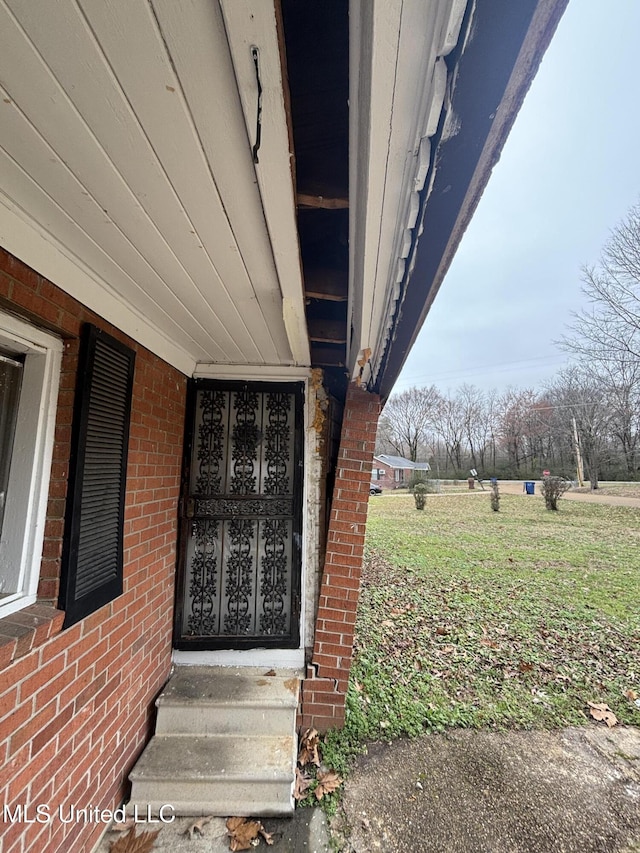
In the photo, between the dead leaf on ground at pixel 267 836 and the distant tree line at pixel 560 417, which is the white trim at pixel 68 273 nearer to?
the dead leaf on ground at pixel 267 836

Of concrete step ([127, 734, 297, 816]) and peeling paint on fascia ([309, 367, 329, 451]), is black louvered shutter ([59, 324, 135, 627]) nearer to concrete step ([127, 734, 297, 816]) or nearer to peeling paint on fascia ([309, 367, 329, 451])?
concrete step ([127, 734, 297, 816])

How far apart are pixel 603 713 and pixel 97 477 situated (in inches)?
149

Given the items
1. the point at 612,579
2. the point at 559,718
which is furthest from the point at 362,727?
the point at 612,579

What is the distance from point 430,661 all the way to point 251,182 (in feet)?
12.8

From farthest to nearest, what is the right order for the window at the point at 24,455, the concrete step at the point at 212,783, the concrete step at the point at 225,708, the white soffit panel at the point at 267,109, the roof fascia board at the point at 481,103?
the concrete step at the point at 225,708, the concrete step at the point at 212,783, the window at the point at 24,455, the white soffit panel at the point at 267,109, the roof fascia board at the point at 481,103

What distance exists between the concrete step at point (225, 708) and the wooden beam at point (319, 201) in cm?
260

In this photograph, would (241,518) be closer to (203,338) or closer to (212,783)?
(203,338)

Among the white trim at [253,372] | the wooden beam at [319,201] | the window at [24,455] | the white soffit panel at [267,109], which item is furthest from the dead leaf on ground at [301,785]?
the wooden beam at [319,201]

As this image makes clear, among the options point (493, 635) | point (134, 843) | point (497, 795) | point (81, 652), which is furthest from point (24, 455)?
point (493, 635)

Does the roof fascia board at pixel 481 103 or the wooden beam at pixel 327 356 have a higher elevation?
the wooden beam at pixel 327 356

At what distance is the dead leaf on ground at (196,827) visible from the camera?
68.9 inches

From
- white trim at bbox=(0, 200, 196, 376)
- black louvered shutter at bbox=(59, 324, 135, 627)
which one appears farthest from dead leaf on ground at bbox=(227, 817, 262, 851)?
white trim at bbox=(0, 200, 196, 376)

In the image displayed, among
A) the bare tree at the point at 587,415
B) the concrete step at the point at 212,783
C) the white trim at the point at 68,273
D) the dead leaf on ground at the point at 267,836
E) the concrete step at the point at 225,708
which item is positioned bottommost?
the dead leaf on ground at the point at 267,836

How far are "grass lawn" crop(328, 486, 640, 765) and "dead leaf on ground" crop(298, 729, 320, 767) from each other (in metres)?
0.13
